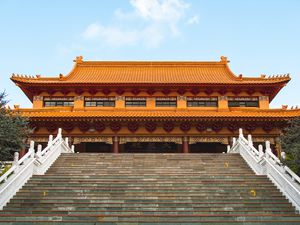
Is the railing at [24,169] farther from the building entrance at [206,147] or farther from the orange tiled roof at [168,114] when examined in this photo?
the building entrance at [206,147]

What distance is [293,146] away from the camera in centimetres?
1065

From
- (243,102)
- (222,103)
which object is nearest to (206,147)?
(222,103)

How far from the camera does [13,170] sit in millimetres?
11641

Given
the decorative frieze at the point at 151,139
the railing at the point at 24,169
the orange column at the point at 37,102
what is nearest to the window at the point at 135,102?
the decorative frieze at the point at 151,139

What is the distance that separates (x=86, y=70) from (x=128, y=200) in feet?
63.1

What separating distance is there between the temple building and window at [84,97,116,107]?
0.07 m

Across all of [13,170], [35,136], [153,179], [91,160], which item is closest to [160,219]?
[153,179]

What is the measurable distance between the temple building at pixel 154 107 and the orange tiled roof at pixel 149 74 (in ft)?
0.22

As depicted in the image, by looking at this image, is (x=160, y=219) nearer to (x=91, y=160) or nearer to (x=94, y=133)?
(x=91, y=160)

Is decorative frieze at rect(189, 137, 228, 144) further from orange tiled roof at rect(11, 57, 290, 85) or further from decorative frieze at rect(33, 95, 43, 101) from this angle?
decorative frieze at rect(33, 95, 43, 101)

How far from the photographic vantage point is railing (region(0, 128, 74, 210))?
1066 cm

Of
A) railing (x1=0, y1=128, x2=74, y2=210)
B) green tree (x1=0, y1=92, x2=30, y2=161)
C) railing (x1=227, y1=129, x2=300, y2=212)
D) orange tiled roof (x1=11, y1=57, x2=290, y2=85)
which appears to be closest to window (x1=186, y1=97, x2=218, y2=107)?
orange tiled roof (x1=11, y1=57, x2=290, y2=85)

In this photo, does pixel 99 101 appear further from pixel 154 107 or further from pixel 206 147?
pixel 206 147

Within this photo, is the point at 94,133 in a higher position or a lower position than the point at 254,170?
higher
